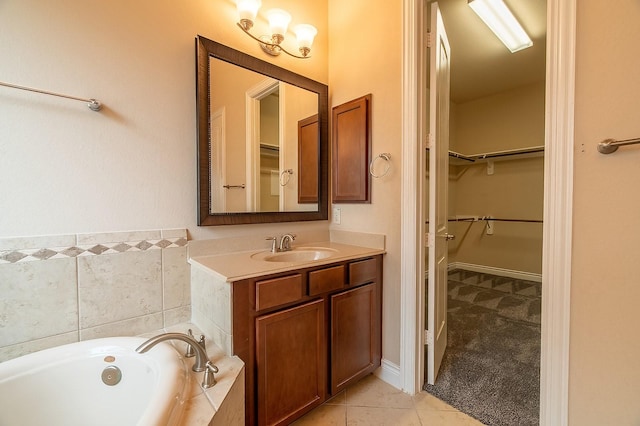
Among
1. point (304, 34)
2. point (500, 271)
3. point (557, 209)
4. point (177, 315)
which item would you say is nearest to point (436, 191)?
point (557, 209)

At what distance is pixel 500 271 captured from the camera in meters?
3.93

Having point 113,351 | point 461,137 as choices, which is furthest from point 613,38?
point 461,137

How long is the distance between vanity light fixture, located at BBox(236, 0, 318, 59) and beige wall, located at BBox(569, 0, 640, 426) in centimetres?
143

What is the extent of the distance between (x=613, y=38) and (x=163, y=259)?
2.12 meters

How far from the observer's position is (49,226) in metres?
1.18

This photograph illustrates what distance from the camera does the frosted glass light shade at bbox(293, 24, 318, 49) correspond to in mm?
1825

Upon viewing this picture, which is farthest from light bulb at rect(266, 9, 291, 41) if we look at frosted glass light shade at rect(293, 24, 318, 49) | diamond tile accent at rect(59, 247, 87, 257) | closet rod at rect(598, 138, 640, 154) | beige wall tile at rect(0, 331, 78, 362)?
beige wall tile at rect(0, 331, 78, 362)

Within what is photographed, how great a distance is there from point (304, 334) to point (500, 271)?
146 inches

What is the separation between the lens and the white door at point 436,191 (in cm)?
160

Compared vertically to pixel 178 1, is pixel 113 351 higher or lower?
lower

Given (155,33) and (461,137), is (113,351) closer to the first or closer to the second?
(155,33)

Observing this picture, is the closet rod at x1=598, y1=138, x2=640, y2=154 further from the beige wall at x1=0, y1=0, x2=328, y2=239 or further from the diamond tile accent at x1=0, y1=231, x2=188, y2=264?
Answer: the diamond tile accent at x1=0, y1=231, x2=188, y2=264

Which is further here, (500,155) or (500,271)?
(500,271)

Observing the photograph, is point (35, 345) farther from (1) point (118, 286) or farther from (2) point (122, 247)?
(2) point (122, 247)
